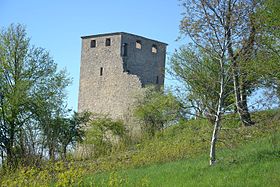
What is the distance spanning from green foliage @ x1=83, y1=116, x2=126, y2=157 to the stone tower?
7.38 metres

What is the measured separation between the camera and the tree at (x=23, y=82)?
86.5ft

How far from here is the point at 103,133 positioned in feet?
99.2

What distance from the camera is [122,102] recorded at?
39.1 metres

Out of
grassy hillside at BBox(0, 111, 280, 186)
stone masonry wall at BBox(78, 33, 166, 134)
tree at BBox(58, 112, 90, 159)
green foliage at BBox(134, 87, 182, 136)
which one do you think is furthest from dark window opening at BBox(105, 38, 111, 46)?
grassy hillside at BBox(0, 111, 280, 186)

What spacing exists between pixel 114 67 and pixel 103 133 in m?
11.9

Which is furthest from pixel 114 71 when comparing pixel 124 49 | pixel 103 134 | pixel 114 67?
pixel 103 134

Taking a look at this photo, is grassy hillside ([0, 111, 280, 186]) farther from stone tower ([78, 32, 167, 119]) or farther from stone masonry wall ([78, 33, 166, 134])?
stone tower ([78, 32, 167, 119])

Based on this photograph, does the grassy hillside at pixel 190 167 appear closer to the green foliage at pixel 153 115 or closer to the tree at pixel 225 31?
the tree at pixel 225 31

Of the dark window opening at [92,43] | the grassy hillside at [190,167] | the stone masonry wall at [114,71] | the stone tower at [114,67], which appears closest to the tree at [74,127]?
the stone masonry wall at [114,71]

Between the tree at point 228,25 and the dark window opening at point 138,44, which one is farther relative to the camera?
the dark window opening at point 138,44

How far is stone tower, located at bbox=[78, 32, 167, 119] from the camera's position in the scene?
1588 inches

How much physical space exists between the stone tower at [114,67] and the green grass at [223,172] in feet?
82.3

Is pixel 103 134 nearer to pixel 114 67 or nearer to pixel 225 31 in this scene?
pixel 114 67

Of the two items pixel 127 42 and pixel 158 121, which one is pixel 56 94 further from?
pixel 127 42
